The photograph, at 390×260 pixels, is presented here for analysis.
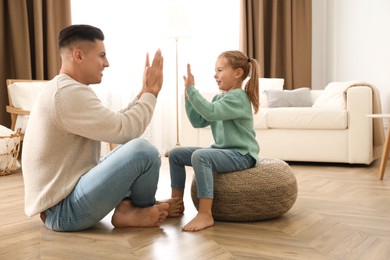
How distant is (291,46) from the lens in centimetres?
582

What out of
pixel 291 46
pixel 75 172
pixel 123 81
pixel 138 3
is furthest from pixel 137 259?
pixel 291 46

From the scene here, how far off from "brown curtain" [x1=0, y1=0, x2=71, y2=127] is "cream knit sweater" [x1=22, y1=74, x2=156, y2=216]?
2807 mm

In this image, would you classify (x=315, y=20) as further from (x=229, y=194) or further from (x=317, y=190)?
(x=229, y=194)

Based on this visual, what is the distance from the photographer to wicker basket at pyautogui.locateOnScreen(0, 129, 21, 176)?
3795mm

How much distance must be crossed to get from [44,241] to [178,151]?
2.41 ft

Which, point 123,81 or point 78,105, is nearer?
point 78,105

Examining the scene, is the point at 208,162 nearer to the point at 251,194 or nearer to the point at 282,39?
the point at 251,194

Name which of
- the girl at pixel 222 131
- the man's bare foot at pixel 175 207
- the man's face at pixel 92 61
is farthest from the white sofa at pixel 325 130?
the man's face at pixel 92 61

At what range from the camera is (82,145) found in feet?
6.61

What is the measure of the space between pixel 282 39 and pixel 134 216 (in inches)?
165

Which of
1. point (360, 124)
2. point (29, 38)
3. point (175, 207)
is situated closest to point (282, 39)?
point (360, 124)

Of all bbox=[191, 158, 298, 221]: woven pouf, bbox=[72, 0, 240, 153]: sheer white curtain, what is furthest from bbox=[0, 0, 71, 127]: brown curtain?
bbox=[191, 158, 298, 221]: woven pouf

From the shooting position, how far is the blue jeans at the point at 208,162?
213 centimetres

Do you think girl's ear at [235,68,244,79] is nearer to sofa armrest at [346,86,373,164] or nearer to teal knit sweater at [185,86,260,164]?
teal knit sweater at [185,86,260,164]
